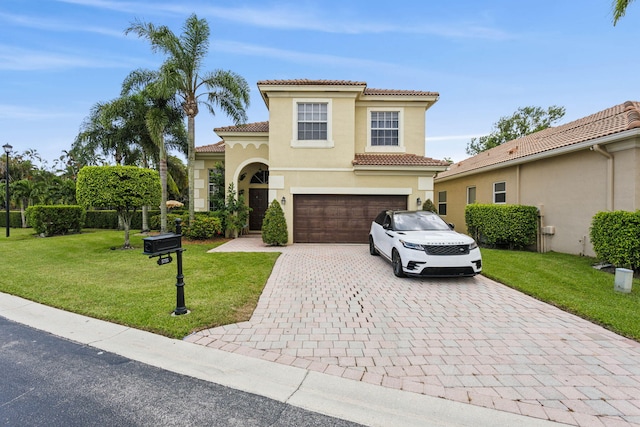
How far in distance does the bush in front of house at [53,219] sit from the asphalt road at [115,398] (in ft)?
55.8

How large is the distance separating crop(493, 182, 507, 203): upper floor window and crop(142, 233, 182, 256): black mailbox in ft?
46.9

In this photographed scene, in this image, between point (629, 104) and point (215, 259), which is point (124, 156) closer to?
point (215, 259)

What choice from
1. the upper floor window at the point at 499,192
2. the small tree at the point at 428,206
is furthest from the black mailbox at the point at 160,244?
the upper floor window at the point at 499,192

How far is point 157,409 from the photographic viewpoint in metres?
2.50

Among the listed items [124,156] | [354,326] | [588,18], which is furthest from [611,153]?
[124,156]

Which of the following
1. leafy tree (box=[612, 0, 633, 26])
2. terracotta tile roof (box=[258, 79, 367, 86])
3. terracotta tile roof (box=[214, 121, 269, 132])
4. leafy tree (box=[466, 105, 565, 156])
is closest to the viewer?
leafy tree (box=[612, 0, 633, 26])

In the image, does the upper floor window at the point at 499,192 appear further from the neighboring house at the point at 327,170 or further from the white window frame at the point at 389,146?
the white window frame at the point at 389,146

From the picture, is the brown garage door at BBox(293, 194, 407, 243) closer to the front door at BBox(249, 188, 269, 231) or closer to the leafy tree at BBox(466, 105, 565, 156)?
the front door at BBox(249, 188, 269, 231)

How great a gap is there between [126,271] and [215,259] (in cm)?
236

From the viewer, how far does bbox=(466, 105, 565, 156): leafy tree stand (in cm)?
2878

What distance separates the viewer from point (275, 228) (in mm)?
11789

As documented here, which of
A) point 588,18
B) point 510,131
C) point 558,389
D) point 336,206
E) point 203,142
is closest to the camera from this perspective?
point 558,389

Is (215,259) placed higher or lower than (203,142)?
lower

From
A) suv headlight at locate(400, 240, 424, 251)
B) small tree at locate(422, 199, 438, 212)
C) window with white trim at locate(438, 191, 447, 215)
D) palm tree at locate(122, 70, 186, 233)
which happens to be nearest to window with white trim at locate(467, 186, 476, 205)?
window with white trim at locate(438, 191, 447, 215)
